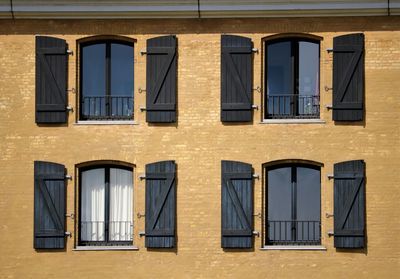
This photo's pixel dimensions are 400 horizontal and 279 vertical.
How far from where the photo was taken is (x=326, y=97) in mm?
22125

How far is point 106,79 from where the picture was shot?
22641 mm

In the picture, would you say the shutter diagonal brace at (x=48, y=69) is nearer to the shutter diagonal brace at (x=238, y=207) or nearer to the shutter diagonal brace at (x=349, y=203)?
the shutter diagonal brace at (x=238, y=207)

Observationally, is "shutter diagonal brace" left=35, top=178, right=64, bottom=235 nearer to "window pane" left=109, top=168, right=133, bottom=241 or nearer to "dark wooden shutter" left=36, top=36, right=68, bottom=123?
"window pane" left=109, top=168, right=133, bottom=241

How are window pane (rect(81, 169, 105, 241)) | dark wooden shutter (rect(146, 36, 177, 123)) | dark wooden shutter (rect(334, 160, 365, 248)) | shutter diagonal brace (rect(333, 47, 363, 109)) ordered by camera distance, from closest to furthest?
dark wooden shutter (rect(334, 160, 365, 248)) → shutter diagonal brace (rect(333, 47, 363, 109)) → dark wooden shutter (rect(146, 36, 177, 123)) → window pane (rect(81, 169, 105, 241))

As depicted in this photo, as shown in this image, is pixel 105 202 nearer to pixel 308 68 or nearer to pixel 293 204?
pixel 293 204

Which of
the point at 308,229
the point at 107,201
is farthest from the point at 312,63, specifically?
the point at 107,201

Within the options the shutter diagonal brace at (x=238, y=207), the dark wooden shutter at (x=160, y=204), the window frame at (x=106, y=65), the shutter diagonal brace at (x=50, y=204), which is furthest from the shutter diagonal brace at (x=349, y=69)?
the shutter diagonal brace at (x=50, y=204)

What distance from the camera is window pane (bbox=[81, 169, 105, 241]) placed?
2238cm

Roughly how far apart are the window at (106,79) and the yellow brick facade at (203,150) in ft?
1.19

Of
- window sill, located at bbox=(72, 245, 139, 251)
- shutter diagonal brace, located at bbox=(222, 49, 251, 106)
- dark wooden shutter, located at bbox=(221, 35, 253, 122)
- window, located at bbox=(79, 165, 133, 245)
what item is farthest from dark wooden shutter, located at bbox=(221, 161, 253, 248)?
window, located at bbox=(79, 165, 133, 245)

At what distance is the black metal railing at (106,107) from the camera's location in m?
22.5

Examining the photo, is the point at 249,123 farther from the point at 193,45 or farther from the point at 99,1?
the point at 99,1

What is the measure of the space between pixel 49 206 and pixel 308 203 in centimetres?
615

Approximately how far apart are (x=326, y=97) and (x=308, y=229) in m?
3.17
